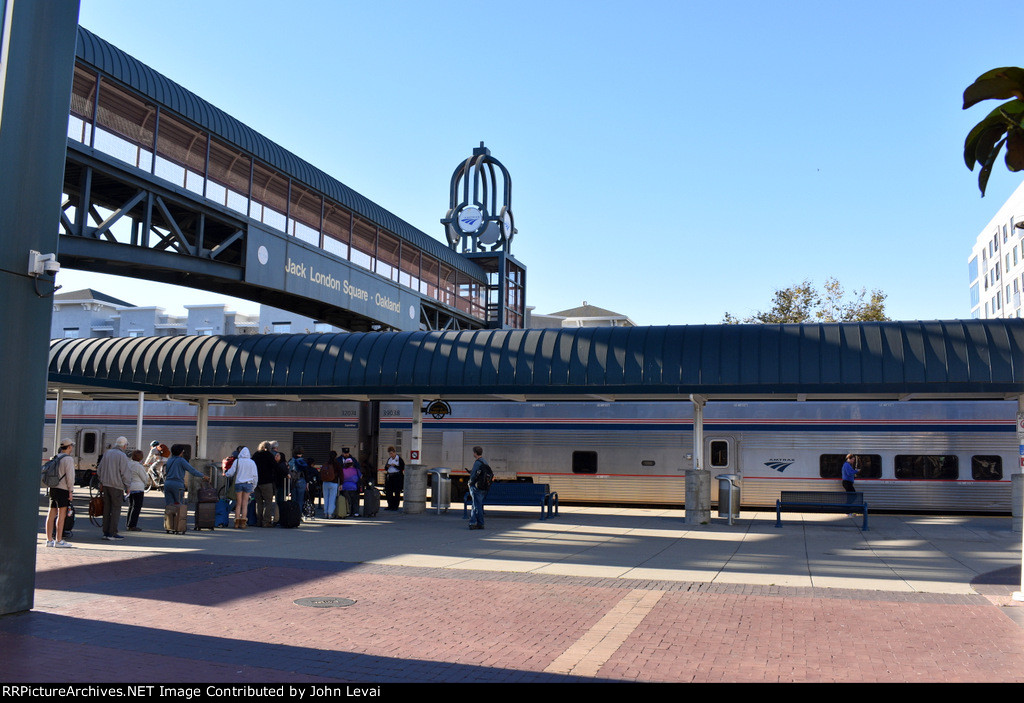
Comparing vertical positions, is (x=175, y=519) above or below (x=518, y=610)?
above

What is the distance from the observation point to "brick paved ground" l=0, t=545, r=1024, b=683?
23.0ft

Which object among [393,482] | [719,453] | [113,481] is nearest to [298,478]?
[393,482]

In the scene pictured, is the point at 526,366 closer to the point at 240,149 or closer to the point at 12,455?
the point at 240,149

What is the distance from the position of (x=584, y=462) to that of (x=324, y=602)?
1516 centimetres

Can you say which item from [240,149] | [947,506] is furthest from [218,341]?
[947,506]

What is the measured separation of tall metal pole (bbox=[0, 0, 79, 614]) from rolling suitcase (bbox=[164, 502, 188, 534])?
7608 millimetres

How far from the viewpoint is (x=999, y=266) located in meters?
68.4

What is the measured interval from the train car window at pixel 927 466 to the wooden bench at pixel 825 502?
12.8 feet

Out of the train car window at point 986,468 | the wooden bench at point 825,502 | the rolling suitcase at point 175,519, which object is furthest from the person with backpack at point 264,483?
the train car window at point 986,468

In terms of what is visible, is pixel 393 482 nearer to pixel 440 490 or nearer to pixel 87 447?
pixel 440 490

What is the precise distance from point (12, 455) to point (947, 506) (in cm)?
2126

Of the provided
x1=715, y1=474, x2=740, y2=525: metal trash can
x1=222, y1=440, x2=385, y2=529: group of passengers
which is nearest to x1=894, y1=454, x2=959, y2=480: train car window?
x1=715, y1=474, x2=740, y2=525: metal trash can

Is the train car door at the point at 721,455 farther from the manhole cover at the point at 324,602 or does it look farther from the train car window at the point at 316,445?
the manhole cover at the point at 324,602

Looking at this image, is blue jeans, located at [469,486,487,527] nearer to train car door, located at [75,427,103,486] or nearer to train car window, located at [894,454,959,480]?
train car window, located at [894,454,959,480]
